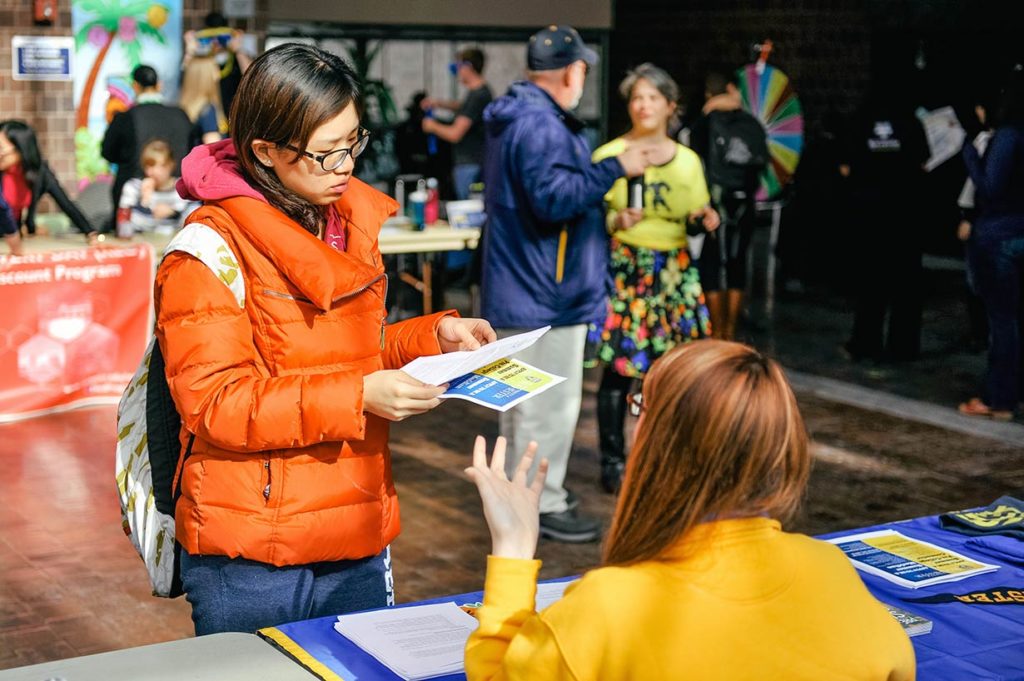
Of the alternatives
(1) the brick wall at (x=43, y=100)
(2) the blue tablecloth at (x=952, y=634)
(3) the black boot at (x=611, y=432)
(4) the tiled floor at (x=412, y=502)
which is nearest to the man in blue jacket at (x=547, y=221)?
(4) the tiled floor at (x=412, y=502)

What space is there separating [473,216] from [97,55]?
351cm

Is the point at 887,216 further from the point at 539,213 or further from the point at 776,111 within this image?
the point at 539,213

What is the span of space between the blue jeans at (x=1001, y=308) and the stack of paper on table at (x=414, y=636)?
5.94 m

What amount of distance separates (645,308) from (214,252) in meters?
3.80

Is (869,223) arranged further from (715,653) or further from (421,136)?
(715,653)

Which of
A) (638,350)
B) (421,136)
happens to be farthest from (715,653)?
(421,136)

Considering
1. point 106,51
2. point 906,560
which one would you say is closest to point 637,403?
point 906,560

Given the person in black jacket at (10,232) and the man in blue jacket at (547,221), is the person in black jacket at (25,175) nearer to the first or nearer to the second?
the person in black jacket at (10,232)

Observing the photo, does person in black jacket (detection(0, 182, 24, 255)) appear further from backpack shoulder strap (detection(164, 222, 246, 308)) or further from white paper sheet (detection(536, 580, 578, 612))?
white paper sheet (detection(536, 580, 578, 612))

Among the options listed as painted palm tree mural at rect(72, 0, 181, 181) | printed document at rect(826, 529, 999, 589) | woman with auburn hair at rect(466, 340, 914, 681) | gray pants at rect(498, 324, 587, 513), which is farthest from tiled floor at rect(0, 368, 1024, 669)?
painted palm tree mural at rect(72, 0, 181, 181)

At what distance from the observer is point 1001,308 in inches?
310

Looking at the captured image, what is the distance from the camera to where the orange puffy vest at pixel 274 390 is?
8.02 ft

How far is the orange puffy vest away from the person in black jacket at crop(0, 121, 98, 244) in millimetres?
5847

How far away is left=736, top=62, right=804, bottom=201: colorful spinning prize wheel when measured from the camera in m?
12.6
